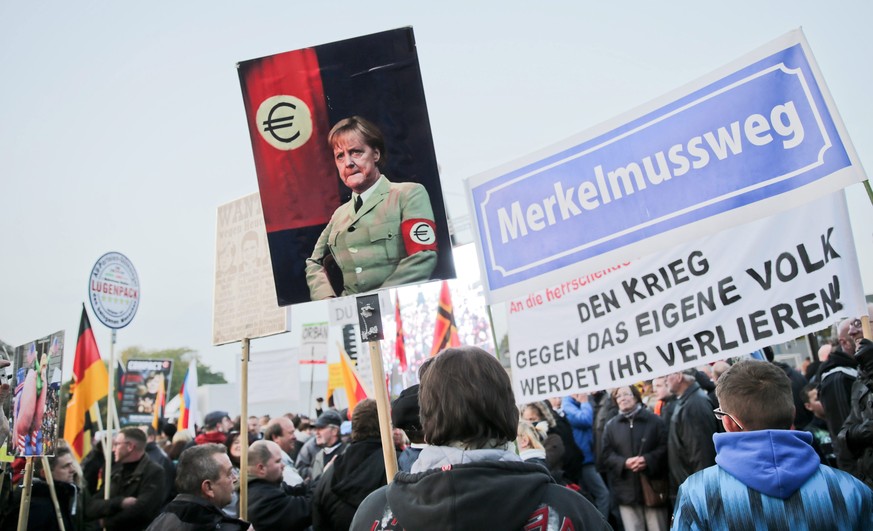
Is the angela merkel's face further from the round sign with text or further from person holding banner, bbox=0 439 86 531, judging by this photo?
the round sign with text

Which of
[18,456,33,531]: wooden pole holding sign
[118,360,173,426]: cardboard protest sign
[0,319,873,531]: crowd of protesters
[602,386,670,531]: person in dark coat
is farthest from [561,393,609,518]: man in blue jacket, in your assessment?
[118,360,173,426]: cardboard protest sign

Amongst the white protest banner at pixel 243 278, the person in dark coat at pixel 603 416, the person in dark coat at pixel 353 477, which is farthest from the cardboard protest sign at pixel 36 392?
the person in dark coat at pixel 603 416

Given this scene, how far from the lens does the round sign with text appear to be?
7.89 meters

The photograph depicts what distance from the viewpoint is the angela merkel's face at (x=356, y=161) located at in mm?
4168

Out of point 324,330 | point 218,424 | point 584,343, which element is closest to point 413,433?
point 584,343

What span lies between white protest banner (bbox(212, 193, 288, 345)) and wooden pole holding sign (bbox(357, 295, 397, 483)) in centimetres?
237

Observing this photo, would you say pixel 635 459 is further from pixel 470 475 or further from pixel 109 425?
pixel 470 475

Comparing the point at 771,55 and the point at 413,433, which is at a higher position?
the point at 771,55

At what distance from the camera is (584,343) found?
506 centimetres

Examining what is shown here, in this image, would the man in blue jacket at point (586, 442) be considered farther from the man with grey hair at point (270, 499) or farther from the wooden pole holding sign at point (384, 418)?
the wooden pole holding sign at point (384, 418)

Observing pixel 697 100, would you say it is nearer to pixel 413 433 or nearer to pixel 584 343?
pixel 584 343

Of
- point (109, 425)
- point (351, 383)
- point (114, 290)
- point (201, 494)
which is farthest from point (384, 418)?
point (351, 383)

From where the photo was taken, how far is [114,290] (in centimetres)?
819

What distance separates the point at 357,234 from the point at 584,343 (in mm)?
1873
